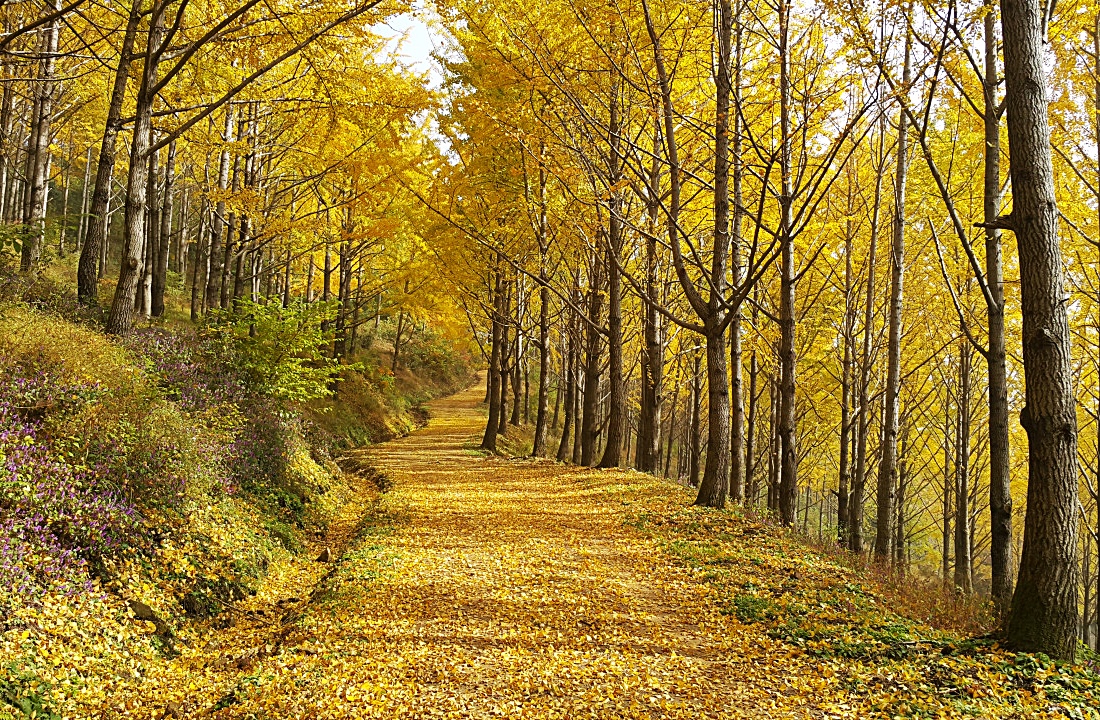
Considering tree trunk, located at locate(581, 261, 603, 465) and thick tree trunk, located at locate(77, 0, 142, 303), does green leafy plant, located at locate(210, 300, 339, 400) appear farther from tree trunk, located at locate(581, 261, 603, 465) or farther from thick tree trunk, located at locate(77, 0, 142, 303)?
tree trunk, located at locate(581, 261, 603, 465)

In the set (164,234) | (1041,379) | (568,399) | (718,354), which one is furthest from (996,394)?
(164,234)

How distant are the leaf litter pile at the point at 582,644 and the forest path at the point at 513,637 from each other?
17 mm

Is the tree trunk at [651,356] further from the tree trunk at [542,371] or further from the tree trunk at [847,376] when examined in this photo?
the tree trunk at [847,376]

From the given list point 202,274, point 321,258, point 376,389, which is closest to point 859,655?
point 376,389

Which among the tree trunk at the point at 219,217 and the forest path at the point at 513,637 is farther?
the tree trunk at the point at 219,217

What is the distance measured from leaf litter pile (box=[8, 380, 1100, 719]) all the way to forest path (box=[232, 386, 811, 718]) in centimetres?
2

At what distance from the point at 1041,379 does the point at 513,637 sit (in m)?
3.96

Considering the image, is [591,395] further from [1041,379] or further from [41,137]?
[41,137]

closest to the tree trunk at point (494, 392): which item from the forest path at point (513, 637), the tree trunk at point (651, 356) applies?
the tree trunk at point (651, 356)

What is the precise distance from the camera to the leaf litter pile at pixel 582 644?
146 inches

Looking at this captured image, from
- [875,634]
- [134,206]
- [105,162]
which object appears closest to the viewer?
[875,634]

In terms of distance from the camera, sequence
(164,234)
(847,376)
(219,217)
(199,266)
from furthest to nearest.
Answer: (199,266) < (164,234) < (219,217) < (847,376)

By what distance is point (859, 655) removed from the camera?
4340 mm

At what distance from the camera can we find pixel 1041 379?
13.8 feet
